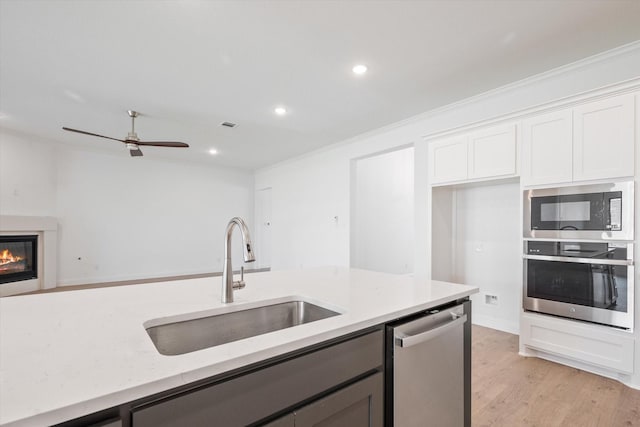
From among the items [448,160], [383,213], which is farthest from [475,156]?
[383,213]

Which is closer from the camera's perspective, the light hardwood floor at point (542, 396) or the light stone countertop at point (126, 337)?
the light stone countertop at point (126, 337)

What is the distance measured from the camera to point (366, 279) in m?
1.87

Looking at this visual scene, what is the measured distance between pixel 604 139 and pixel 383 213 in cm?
394

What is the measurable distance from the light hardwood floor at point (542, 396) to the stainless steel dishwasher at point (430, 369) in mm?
732

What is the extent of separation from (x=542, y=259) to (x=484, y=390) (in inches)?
52.1

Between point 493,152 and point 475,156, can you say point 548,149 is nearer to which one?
point 493,152

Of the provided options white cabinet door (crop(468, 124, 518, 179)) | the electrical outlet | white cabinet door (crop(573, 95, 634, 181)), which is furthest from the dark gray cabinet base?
the electrical outlet

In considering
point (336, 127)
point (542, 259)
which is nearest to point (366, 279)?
point (542, 259)

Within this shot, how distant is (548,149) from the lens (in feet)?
9.32

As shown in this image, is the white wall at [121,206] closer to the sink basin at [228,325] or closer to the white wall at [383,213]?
the white wall at [383,213]

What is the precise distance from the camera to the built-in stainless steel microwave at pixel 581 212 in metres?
2.42

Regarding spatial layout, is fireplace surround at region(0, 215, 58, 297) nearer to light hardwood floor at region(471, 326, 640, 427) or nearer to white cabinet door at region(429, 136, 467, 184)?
white cabinet door at region(429, 136, 467, 184)

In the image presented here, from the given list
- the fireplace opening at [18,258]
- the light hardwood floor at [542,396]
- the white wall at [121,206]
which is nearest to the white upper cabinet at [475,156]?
the light hardwood floor at [542,396]

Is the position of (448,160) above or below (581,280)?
above
